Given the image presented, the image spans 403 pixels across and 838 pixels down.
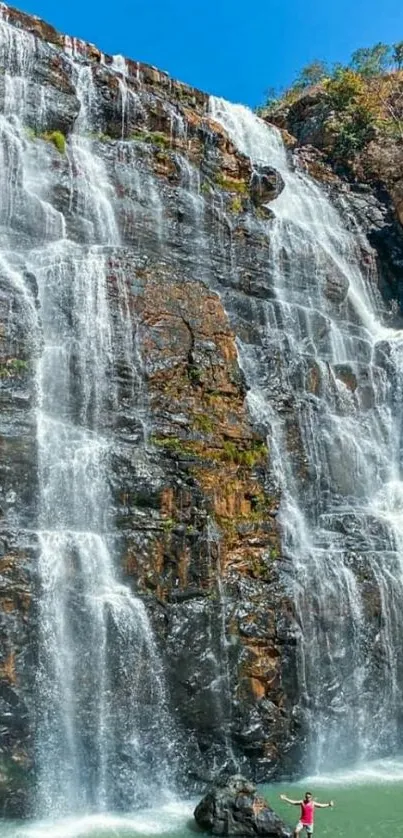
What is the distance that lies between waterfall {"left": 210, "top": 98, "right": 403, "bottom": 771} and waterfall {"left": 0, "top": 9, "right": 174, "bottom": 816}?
4489 millimetres

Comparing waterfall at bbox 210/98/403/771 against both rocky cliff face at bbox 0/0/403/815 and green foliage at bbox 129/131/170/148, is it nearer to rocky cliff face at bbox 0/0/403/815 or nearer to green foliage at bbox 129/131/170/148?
rocky cliff face at bbox 0/0/403/815

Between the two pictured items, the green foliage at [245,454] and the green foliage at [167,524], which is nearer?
the green foliage at [167,524]

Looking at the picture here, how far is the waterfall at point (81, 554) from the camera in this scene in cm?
1587

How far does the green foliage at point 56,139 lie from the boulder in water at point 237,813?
20411mm

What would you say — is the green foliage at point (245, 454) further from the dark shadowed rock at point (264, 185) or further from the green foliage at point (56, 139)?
the dark shadowed rock at point (264, 185)

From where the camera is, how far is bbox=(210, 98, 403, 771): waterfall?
20.1 m

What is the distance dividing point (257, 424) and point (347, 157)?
25.2 meters

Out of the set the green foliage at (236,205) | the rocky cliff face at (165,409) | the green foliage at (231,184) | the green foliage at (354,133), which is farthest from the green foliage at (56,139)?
the green foliage at (354,133)

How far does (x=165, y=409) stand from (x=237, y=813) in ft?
31.6

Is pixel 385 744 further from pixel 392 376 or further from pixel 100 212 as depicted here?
pixel 100 212

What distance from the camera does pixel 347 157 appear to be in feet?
138

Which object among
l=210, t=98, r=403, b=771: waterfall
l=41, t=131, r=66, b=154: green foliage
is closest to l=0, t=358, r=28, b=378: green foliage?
l=210, t=98, r=403, b=771: waterfall

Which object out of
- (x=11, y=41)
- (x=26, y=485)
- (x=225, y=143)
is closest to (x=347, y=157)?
(x=225, y=143)

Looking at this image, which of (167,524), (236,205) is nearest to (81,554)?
(167,524)
